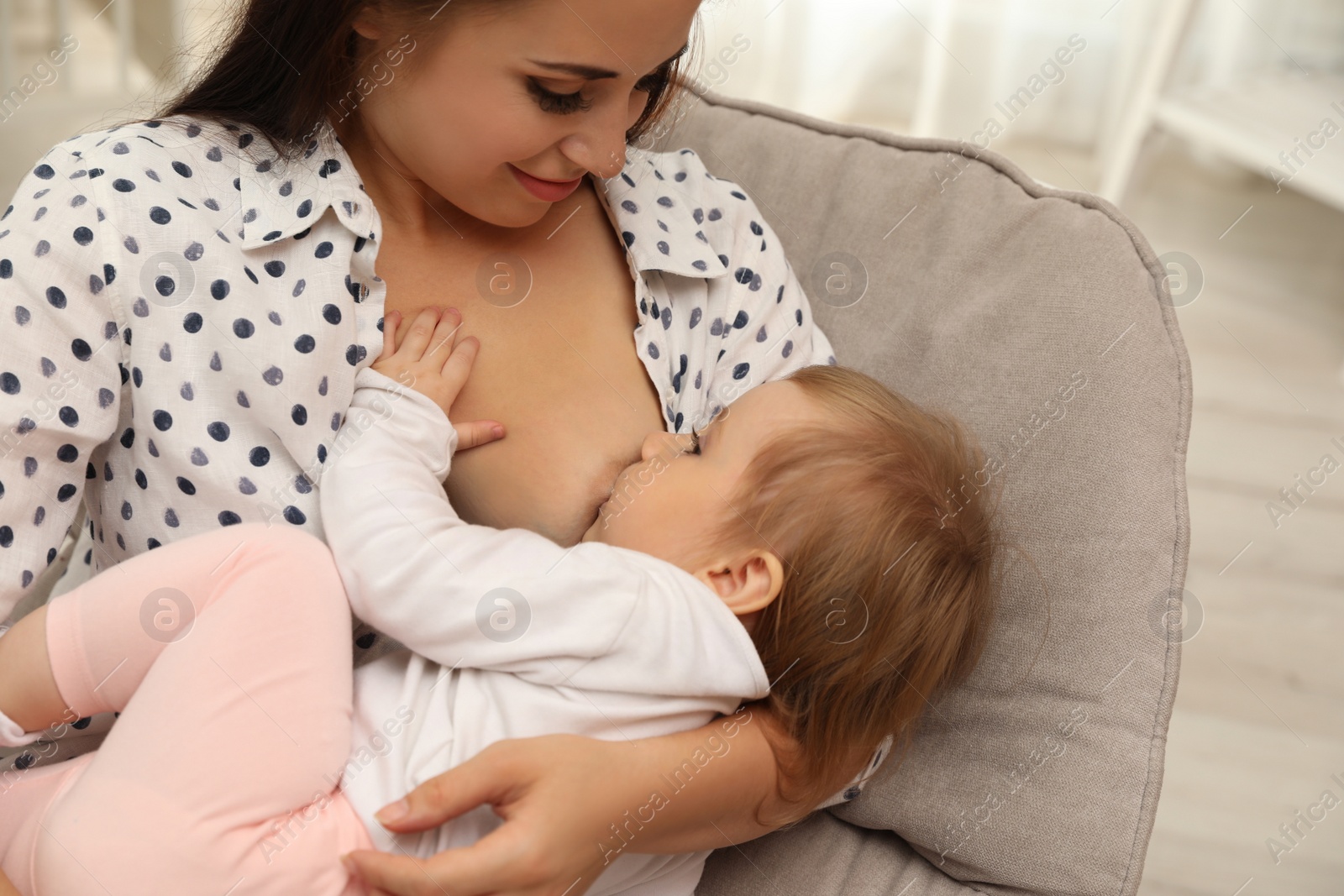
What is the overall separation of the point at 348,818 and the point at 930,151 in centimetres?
107

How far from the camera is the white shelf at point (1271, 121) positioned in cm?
261

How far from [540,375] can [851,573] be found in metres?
0.40

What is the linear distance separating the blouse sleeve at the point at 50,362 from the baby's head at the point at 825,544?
47 cm

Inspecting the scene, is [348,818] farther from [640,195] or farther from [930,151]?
[930,151]

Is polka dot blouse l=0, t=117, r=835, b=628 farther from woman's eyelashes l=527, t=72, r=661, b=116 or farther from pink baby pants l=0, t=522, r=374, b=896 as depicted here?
woman's eyelashes l=527, t=72, r=661, b=116

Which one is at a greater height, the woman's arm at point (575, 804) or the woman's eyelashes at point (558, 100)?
the woman's eyelashes at point (558, 100)

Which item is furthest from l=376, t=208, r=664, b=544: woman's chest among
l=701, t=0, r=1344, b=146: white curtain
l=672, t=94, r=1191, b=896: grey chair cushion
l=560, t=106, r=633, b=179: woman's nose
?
l=701, t=0, r=1344, b=146: white curtain

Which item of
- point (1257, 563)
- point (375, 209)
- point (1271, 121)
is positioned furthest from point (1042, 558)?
point (1271, 121)

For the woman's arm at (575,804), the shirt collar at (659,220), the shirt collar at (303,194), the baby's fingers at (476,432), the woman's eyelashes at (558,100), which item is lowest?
→ the woman's arm at (575,804)

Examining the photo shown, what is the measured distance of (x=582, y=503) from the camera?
115cm

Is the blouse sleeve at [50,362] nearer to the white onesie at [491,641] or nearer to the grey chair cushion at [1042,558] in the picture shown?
the white onesie at [491,641]

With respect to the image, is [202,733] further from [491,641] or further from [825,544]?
[825,544]

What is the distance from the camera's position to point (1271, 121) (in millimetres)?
2809

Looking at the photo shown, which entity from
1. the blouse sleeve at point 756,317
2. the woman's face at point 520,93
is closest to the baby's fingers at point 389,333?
the woman's face at point 520,93
